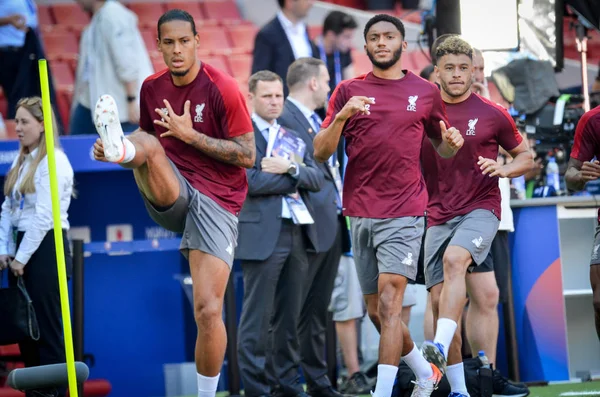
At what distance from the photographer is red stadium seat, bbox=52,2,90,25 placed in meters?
15.0

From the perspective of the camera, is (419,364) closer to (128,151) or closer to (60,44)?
(128,151)

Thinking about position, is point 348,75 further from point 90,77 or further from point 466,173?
point 466,173

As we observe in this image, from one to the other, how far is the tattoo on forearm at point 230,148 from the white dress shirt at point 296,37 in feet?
13.0

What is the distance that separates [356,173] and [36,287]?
2233 millimetres

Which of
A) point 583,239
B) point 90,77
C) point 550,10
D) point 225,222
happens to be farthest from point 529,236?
point 90,77

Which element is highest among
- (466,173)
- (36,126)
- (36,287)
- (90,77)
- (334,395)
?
(90,77)

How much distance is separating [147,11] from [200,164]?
34.5ft

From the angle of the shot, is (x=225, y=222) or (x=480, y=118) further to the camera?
(x=480, y=118)

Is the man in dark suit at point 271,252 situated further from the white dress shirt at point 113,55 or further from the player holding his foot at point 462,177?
the white dress shirt at point 113,55

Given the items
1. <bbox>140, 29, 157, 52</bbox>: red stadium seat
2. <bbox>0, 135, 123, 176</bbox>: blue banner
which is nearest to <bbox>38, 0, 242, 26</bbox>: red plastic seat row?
<bbox>140, 29, 157, 52</bbox>: red stadium seat

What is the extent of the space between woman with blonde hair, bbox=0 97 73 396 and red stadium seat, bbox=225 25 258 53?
346 inches

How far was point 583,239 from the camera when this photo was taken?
8.43 m

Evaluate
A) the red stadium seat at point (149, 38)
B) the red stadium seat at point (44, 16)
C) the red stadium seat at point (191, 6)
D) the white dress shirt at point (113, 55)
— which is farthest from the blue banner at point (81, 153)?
the red stadium seat at point (191, 6)

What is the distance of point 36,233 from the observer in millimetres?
6570
